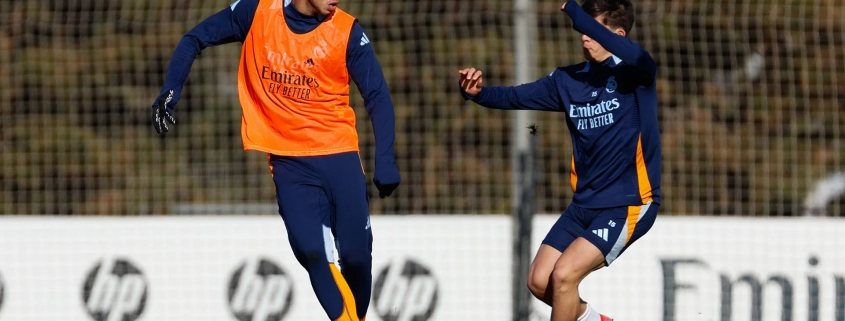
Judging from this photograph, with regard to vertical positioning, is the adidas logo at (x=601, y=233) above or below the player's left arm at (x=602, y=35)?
below

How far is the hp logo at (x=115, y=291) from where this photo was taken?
8844 millimetres

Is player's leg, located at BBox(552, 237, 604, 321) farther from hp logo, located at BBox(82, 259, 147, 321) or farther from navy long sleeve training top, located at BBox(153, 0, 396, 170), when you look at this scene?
hp logo, located at BBox(82, 259, 147, 321)

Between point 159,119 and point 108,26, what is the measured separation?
7.77 m

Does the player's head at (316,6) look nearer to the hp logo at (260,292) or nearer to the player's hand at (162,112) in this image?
the player's hand at (162,112)

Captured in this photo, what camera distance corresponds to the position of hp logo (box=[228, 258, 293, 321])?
28.8 ft

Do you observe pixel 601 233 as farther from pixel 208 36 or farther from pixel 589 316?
pixel 208 36

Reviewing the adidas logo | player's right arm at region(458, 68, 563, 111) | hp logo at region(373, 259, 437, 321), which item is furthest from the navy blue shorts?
hp logo at region(373, 259, 437, 321)

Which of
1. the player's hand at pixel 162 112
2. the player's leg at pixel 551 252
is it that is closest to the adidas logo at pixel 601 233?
the player's leg at pixel 551 252

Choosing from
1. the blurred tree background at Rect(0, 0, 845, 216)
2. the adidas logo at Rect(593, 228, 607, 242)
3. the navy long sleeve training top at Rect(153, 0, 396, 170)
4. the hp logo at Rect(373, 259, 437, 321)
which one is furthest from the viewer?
the blurred tree background at Rect(0, 0, 845, 216)

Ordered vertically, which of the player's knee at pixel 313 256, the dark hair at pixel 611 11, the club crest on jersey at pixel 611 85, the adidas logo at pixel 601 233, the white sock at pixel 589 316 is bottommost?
the white sock at pixel 589 316

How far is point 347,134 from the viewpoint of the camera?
620 cm

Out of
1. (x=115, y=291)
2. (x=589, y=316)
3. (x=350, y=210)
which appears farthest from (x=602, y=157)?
(x=115, y=291)

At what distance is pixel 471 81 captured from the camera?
621cm

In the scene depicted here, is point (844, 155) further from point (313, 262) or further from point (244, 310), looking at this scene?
point (313, 262)
